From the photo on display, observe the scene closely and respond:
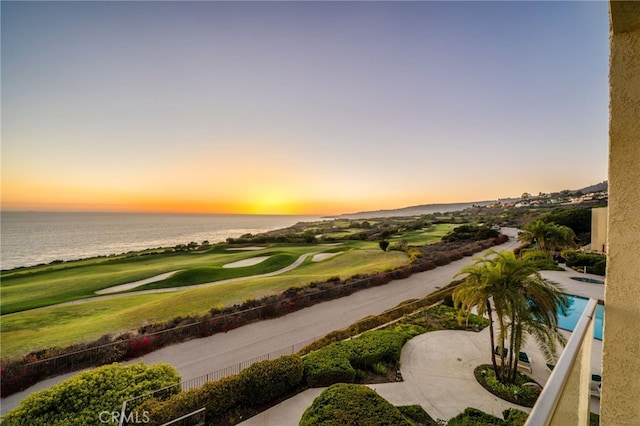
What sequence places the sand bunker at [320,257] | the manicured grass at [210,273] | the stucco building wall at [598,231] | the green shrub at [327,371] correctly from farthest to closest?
the sand bunker at [320,257] < the stucco building wall at [598,231] < the manicured grass at [210,273] < the green shrub at [327,371]

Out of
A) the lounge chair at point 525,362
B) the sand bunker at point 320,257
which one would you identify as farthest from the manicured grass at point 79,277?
the lounge chair at point 525,362

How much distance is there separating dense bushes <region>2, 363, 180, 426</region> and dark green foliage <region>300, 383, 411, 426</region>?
14.7 feet

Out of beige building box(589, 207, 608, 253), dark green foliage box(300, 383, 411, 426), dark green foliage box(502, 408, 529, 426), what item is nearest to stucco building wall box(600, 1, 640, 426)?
dark green foliage box(300, 383, 411, 426)

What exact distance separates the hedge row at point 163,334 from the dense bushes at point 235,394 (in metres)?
6.16

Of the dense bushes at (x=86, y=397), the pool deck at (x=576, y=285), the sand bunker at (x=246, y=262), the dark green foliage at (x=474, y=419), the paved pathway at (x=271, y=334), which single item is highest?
the dense bushes at (x=86, y=397)

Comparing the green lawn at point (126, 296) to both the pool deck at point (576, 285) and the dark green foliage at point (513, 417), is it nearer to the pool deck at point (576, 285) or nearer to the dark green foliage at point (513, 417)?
the pool deck at point (576, 285)

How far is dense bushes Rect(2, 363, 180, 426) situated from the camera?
21.0 feet

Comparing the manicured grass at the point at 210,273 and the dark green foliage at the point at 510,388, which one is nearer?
the dark green foliage at the point at 510,388

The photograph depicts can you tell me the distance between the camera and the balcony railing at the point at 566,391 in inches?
50.2

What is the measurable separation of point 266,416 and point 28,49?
19731 millimetres

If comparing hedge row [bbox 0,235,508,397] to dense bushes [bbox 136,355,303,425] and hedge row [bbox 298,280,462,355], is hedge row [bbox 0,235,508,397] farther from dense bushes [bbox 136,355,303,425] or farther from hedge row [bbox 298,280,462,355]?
dense bushes [bbox 136,355,303,425]

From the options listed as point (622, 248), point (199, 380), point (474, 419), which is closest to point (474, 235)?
point (474, 419)

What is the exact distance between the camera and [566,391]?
1.58 m

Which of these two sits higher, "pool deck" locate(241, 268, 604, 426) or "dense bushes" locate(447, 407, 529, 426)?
"dense bushes" locate(447, 407, 529, 426)
